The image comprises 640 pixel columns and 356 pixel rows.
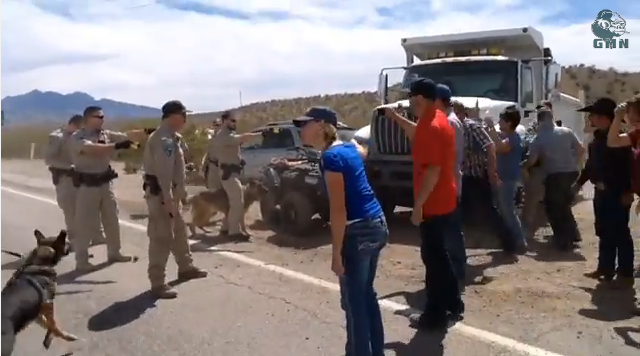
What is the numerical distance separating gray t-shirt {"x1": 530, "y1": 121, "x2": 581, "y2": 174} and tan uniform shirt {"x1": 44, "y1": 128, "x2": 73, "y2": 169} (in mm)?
5690

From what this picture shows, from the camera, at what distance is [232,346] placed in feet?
18.0

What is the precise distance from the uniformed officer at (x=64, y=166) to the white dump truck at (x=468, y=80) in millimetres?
3881

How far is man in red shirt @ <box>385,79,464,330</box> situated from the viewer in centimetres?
523

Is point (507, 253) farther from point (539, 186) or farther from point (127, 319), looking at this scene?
point (127, 319)

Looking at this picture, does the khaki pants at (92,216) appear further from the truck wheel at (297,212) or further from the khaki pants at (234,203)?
the truck wheel at (297,212)

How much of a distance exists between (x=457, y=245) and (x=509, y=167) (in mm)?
2489

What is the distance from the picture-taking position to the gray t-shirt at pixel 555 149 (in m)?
8.52

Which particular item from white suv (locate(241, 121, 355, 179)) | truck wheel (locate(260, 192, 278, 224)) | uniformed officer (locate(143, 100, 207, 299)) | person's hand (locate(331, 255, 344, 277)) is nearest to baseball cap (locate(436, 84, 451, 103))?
person's hand (locate(331, 255, 344, 277))

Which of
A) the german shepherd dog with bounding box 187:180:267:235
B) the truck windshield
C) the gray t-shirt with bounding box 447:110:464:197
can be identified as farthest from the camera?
the truck windshield

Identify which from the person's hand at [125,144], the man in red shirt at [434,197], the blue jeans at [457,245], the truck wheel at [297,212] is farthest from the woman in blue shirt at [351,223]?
the truck wheel at [297,212]

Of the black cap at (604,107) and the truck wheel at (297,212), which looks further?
the truck wheel at (297,212)

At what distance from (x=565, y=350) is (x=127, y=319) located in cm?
351

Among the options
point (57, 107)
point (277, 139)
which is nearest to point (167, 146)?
point (277, 139)

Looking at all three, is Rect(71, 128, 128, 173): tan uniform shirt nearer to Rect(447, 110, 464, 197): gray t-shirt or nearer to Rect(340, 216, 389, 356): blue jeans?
Rect(447, 110, 464, 197): gray t-shirt
